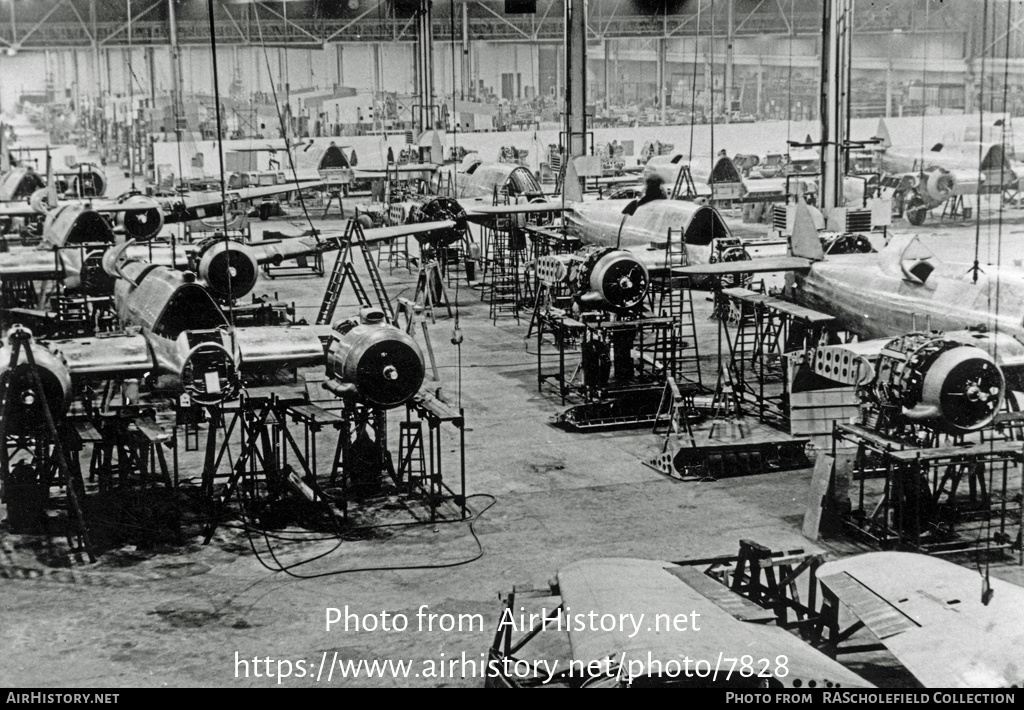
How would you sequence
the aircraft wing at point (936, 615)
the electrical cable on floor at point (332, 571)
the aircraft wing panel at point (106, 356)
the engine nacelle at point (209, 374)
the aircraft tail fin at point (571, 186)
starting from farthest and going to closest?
the aircraft tail fin at point (571, 186) → the aircraft wing panel at point (106, 356) → the engine nacelle at point (209, 374) → the electrical cable on floor at point (332, 571) → the aircraft wing at point (936, 615)

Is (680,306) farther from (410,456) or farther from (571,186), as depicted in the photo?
(571,186)

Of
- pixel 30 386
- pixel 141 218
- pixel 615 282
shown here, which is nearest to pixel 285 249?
pixel 141 218

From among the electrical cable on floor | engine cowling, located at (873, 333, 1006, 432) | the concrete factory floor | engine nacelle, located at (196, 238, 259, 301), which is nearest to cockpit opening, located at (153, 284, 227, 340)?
the concrete factory floor

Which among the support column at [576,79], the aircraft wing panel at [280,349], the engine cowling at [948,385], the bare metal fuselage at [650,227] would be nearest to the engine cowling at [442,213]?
the bare metal fuselage at [650,227]

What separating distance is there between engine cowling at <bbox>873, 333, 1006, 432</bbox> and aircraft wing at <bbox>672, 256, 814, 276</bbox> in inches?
301

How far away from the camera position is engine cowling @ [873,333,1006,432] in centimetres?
1969

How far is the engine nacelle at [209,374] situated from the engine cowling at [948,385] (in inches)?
470

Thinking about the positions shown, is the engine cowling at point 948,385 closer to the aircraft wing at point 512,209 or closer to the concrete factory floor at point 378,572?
the concrete factory floor at point 378,572

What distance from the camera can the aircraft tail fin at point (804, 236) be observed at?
3080 centimetres

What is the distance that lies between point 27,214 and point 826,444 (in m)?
36.4

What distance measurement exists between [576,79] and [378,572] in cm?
3407

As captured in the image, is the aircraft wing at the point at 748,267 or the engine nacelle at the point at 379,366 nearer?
the engine nacelle at the point at 379,366

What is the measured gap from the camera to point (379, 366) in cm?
2180
